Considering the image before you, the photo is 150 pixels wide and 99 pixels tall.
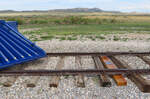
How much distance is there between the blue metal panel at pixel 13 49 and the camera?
217 inches

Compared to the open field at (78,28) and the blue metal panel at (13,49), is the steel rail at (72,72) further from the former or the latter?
the open field at (78,28)

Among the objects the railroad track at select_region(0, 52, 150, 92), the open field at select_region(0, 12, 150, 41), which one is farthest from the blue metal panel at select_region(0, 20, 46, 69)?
the open field at select_region(0, 12, 150, 41)

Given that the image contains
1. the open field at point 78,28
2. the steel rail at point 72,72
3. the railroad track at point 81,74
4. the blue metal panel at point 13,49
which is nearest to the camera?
the railroad track at point 81,74

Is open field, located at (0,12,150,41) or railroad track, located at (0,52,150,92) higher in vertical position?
railroad track, located at (0,52,150,92)

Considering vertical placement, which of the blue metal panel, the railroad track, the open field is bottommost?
the open field

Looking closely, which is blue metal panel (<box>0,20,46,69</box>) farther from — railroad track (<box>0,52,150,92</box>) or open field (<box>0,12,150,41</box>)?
open field (<box>0,12,150,41</box>)

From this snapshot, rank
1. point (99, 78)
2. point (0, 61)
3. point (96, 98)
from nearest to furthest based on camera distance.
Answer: point (96, 98) < point (99, 78) < point (0, 61)

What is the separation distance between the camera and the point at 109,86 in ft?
14.7

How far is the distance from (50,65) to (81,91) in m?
2.55

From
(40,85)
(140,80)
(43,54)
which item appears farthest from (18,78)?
(140,80)

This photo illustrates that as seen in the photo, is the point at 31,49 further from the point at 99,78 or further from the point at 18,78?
Result: the point at 99,78

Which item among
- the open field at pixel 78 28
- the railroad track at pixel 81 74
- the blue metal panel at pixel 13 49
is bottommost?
the open field at pixel 78 28

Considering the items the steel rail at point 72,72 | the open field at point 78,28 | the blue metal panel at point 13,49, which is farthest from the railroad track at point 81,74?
the open field at point 78,28

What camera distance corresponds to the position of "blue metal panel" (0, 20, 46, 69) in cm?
550
